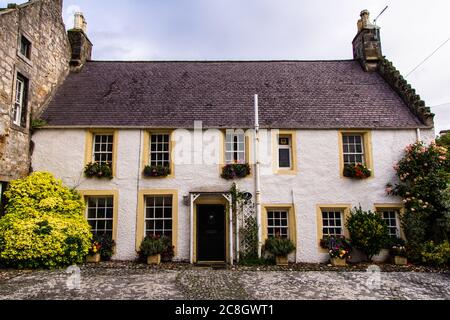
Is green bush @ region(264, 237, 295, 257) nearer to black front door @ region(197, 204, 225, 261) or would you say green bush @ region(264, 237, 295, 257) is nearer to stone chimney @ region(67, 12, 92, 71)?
black front door @ region(197, 204, 225, 261)

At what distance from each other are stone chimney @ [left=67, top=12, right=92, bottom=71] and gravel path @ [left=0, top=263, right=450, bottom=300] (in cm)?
992

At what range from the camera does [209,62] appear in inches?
655

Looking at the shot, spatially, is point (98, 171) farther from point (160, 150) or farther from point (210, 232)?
point (210, 232)

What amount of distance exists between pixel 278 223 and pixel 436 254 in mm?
5194

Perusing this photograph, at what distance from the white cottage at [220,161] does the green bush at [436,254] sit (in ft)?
4.44

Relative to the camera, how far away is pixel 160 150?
12.8m

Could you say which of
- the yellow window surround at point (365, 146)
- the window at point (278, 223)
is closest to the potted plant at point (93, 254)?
the window at point (278, 223)

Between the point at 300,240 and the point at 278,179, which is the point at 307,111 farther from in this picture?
the point at 300,240

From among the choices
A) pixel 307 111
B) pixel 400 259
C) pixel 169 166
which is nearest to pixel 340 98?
pixel 307 111

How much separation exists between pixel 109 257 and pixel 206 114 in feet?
20.9

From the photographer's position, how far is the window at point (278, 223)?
12.2 m

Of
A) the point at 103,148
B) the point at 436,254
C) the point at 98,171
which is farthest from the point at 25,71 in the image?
the point at 436,254

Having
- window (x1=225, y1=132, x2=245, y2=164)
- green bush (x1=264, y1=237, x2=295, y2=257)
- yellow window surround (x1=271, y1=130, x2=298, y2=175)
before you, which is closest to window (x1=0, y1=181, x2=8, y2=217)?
window (x1=225, y1=132, x2=245, y2=164)

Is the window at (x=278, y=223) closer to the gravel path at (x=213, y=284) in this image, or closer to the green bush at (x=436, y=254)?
the gravel path at (x=213, y=284)
